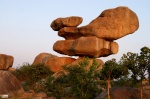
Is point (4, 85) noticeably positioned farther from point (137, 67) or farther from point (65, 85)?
point (137, 67)

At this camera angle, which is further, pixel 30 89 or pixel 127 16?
pixel 127 16

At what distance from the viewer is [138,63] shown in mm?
15750

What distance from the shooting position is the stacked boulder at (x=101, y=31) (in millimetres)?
31484

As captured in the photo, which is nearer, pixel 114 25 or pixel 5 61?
pixel 114 25

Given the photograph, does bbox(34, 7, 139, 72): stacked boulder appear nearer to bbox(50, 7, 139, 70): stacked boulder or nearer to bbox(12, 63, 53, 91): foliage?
Answer: bbox(50, 7, 139, 70): stacked boulder

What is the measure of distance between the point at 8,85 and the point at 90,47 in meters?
12.1

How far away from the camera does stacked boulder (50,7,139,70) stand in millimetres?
31484

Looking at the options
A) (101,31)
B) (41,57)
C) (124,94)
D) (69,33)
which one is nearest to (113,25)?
(101,31)

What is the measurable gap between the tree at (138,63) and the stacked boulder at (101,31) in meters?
15.1

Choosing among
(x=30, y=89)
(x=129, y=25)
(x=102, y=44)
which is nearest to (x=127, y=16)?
(x=129, y=25)

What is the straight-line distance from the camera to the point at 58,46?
115 feet

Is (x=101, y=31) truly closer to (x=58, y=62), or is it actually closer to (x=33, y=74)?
(x=58, y=62)

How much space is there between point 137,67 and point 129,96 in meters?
1.84

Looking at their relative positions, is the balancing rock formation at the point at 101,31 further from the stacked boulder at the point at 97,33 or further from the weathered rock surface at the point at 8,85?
the weathered rock surface at the point at 8,85
